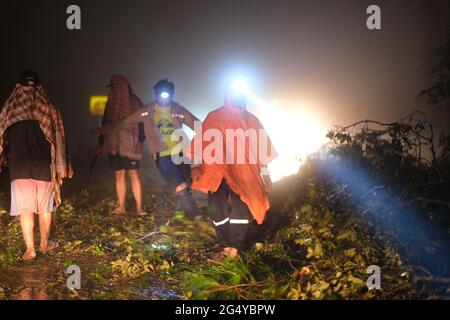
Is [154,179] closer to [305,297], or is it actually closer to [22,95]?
[22,95]

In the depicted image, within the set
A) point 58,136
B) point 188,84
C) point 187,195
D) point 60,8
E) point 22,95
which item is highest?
point 60,8

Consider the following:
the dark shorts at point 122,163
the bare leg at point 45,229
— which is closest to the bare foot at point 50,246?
the bare leg at point 45,229

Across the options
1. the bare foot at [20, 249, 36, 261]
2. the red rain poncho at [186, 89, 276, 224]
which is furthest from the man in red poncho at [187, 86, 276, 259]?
the bare foot at [20, 249, 36, 261]

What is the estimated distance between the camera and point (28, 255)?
513cm

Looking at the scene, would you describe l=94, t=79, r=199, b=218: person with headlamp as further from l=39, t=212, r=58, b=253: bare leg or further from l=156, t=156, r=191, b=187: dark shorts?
l=39, t=212, r=58, b=253: bare leg

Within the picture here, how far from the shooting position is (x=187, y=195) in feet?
22.4

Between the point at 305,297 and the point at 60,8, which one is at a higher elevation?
the point at 60,8

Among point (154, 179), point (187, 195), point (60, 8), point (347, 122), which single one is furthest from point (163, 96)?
→ point (60, 8)

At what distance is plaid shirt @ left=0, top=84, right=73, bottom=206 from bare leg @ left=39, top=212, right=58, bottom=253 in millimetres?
216

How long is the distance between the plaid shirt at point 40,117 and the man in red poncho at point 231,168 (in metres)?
1.51

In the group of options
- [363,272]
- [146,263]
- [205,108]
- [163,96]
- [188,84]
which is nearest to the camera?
[363,272]

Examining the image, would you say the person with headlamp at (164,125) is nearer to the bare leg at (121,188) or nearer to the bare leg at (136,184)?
the bare leg at (136,184)

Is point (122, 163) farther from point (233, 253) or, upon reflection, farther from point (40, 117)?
point (233, 253)
